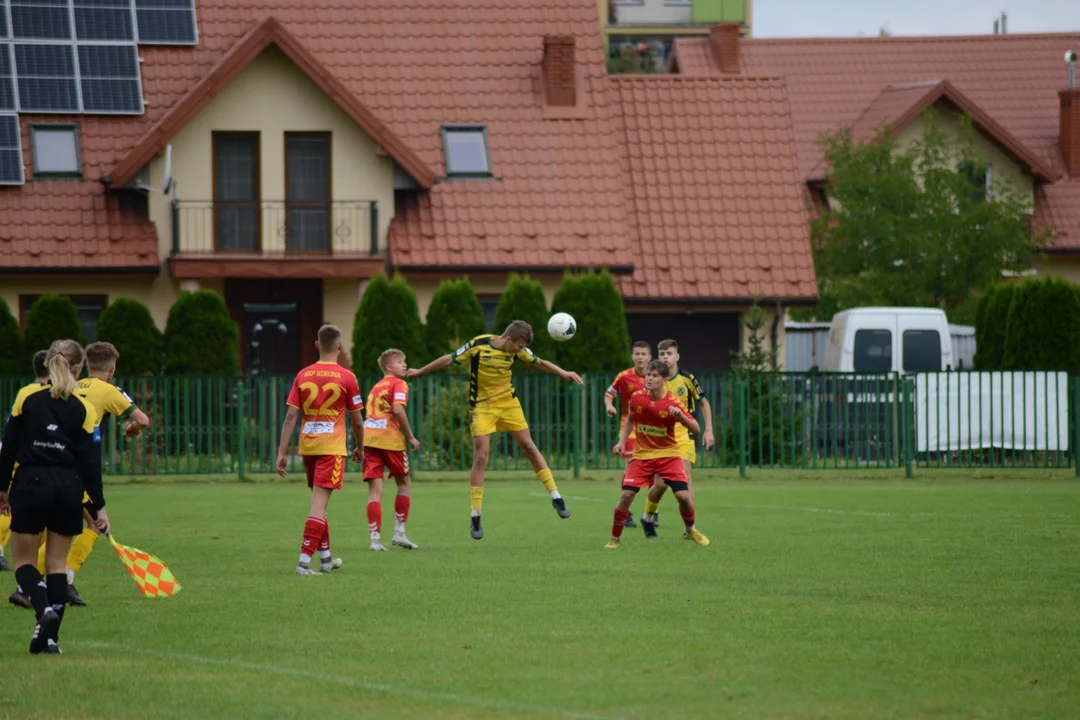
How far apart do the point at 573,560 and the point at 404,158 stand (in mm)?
20905

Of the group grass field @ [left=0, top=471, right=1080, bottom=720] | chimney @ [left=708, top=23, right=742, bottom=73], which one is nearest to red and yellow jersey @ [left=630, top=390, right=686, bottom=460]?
grass field @ [left=0, top=471, right=1080, bottom=720]

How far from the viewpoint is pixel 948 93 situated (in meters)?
43.6

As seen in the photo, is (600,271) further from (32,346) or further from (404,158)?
(32,346)

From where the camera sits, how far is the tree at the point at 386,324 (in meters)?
31.6

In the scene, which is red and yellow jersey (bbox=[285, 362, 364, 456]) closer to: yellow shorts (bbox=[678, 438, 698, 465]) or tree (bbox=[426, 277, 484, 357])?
yellow shorts (bbox=[678, 438, 698, 465])

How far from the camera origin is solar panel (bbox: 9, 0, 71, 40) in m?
35.9

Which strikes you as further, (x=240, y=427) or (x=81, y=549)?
(x=240, y=427)

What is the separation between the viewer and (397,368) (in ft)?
54.5

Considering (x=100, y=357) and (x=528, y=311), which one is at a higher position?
(x=528, y=311)

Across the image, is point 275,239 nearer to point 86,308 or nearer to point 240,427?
point 86,308

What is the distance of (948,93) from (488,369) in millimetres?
28763

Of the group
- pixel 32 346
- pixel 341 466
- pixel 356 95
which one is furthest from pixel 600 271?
pixel 341 466

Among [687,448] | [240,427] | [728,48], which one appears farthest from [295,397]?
[728,48]

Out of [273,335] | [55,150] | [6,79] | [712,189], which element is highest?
[6,79]
